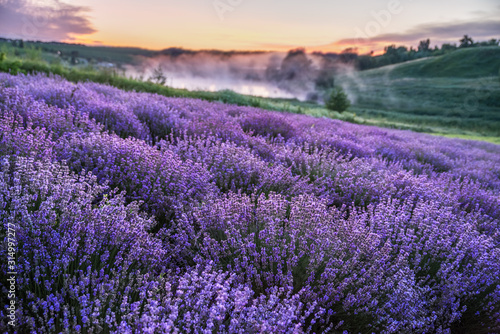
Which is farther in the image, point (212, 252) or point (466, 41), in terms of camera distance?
point (466, 41)

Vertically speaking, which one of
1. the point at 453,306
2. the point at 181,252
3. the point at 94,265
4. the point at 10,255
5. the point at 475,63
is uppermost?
the point at 475,63

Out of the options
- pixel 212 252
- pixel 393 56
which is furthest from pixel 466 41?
pixel 212 252

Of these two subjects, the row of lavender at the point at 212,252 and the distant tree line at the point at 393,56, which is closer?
the row of lavender at the point at 212,252


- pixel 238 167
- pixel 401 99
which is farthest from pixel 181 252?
pixel 401 99

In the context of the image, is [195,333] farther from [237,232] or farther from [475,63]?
[475,63]

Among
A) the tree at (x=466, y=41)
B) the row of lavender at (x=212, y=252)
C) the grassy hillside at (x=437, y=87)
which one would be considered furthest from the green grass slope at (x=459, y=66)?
the row of lavender at (x=212, y=252)

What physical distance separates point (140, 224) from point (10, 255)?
588 millimetres

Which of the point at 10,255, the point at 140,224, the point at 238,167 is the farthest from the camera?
the point at 238,167

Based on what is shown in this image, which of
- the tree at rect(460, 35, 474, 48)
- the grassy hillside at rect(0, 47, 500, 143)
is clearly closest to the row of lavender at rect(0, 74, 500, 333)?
the grassy hillside at rect(0, 47, 500, 143)

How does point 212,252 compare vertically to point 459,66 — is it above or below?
below

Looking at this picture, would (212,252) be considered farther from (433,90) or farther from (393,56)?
(393,56)

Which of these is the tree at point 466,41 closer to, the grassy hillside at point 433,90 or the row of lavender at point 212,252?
the grassy hillside at point 433,90

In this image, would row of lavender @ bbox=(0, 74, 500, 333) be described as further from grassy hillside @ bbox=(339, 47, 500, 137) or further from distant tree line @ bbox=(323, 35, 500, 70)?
distant tree line @ bbox=(323, 35, 500, 70)

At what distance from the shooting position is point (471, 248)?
87.0 inches
